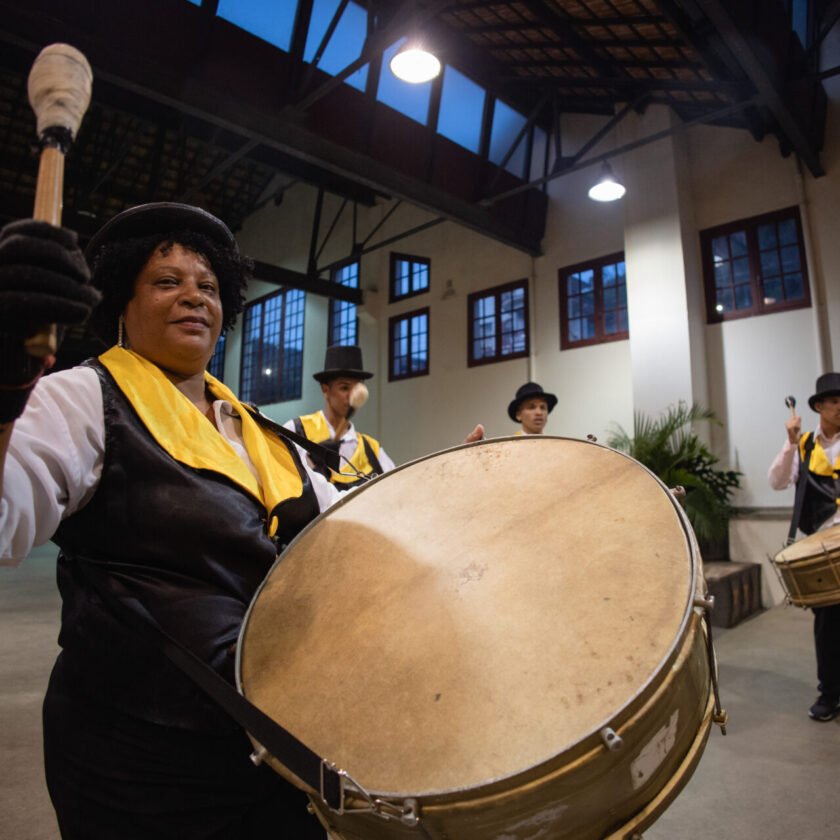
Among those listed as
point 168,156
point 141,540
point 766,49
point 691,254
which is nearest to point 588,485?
point 141,540

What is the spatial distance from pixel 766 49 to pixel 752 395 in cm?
328

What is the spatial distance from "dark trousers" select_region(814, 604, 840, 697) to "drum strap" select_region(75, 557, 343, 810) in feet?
10.7

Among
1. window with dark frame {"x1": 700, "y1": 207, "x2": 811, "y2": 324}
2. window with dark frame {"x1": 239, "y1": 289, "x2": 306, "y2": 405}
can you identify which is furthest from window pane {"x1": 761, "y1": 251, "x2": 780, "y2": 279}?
window with dark frame {"x1": 239, "y1": 289, "x2": 306, "y2": 405}

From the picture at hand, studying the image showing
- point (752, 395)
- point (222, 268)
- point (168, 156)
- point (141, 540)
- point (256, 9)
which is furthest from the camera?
point (168, 156)

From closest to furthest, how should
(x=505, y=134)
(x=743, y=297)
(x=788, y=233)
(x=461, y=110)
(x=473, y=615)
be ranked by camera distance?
(x=473, y=615) → (x=788, y=233) → (x=743, y=297) → (x=461, y=110) → (x=505, y=134)

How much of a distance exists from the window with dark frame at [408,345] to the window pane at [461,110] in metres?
2.79

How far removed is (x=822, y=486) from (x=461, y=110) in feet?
20.0

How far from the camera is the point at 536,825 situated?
0.65m

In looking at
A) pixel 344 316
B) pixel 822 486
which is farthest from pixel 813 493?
pixel 344 316

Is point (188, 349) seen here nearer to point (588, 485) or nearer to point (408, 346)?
point (588, 485)

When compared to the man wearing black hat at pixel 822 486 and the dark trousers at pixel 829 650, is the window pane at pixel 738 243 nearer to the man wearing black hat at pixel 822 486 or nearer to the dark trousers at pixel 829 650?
the man wearing black hat at pixel 822 486

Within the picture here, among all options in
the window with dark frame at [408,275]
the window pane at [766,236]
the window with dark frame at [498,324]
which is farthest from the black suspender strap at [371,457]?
the window with dark frame at [408,275]

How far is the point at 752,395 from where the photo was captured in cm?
650

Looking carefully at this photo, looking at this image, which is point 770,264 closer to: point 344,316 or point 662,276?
point 662,276
